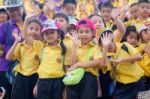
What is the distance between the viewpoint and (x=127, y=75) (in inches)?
172

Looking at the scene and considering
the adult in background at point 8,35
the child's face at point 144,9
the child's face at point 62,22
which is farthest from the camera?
the child's face at point 144,9

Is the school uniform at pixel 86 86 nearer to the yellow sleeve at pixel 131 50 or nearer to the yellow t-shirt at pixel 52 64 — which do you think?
the yellow t-shirt at pixel 52 64

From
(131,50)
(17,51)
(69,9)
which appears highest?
(69,9)

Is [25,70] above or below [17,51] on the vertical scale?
below

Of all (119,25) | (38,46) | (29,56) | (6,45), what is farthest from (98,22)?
(6,45)

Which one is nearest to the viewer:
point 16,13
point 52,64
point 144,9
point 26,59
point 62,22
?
point 52,64

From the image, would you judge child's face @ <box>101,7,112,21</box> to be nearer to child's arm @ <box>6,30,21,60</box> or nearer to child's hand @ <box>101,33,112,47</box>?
child's hand @ <box>101,33,112,47</box>

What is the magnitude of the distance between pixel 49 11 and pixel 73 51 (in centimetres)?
156

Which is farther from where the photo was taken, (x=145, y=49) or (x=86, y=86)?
(x=145, y=49)

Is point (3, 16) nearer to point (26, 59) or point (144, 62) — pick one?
point (26, 59)

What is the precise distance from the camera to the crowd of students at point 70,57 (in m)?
4.30

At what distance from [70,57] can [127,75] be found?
29.5 inches

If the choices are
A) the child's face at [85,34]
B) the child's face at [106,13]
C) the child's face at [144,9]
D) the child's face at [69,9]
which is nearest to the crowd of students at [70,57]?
the child's face at [85,34]

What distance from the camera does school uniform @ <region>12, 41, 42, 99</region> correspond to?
15.4 ft
